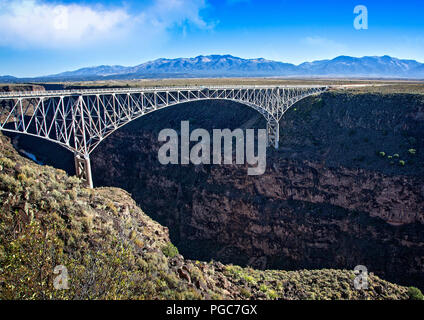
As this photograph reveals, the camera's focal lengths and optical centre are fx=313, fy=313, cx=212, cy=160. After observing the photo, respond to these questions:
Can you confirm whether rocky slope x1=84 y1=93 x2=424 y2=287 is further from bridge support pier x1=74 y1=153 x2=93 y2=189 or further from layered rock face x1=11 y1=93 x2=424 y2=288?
bridge support pier x1=74 y1=153 x2=93 y2=189

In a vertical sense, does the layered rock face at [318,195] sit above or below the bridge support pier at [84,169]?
below

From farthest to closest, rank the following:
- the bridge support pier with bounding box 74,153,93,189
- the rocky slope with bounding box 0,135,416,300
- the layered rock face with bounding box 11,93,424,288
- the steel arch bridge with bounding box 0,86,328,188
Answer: the layered rock face with bounding box 11,93,424,288 < the bridge support pier with bounding box 74,153,93,189 < the steel arch bridge with bounding box 0,86,328,188 < the rocky slope with bounding box 0,135,416,300

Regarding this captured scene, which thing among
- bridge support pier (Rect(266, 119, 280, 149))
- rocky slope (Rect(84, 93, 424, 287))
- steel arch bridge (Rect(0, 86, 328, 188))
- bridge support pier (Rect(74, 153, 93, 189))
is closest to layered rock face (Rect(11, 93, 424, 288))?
rocky slope (Rect(84, 93, 424, 287))

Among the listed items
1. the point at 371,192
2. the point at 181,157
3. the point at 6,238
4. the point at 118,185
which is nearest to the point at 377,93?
the point at 371,192

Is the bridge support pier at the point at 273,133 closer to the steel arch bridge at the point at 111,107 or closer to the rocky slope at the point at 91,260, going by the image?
the steel arch bridge at the point at 111,107

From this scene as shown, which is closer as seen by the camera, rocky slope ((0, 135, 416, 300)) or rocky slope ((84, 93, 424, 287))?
rocky slope ((0, 135, 416, 300))

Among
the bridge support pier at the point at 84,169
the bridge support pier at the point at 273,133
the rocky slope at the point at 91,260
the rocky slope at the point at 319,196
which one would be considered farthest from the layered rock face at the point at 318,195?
the bridge support pier at the point at 84,169

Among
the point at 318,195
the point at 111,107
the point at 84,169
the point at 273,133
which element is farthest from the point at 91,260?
the point at 273,133
